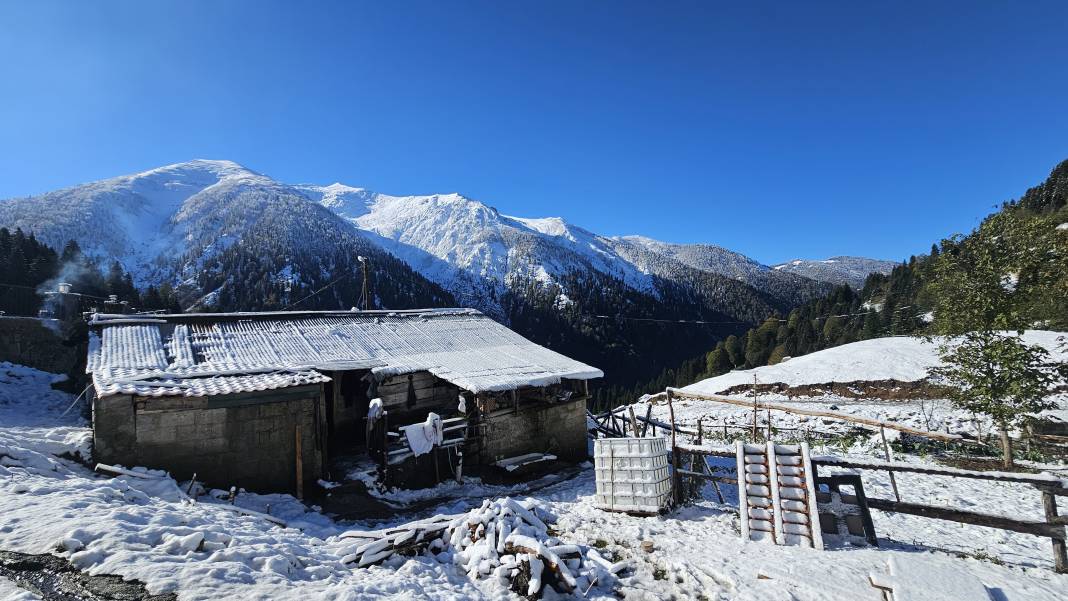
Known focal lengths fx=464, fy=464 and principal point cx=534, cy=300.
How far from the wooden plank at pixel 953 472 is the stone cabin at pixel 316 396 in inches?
369

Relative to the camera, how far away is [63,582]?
5.49 m

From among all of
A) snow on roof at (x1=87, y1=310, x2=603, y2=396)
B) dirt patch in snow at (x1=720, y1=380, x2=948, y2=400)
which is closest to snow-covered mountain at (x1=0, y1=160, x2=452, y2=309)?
snow on roof at (x1=87, y1=310, x2=603, y2=396)

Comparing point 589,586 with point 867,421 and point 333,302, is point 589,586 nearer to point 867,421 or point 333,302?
point 867,421

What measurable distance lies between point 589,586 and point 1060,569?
793cm

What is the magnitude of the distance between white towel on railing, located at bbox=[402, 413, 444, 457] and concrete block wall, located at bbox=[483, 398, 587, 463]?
7.04 feet

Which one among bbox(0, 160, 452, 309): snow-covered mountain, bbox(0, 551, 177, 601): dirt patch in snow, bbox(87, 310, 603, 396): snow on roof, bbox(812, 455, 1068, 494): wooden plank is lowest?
bbox(812, 455, 1068, 494): wooden plank

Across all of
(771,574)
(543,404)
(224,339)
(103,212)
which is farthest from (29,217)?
(771,574)

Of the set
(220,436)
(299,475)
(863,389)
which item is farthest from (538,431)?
(863,389)

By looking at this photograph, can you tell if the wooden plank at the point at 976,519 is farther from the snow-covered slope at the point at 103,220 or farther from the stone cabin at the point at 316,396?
the snow-covered slope at the point at 103,220

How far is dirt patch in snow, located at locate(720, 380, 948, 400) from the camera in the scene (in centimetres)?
3450

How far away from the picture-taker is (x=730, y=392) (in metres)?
42.3

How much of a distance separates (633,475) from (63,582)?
1018 cm

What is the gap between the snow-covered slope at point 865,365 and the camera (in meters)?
37.8

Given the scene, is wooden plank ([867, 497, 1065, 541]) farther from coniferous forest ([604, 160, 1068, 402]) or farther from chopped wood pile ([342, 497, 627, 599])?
coniferous forest ([604, 160, 1068, 402])
